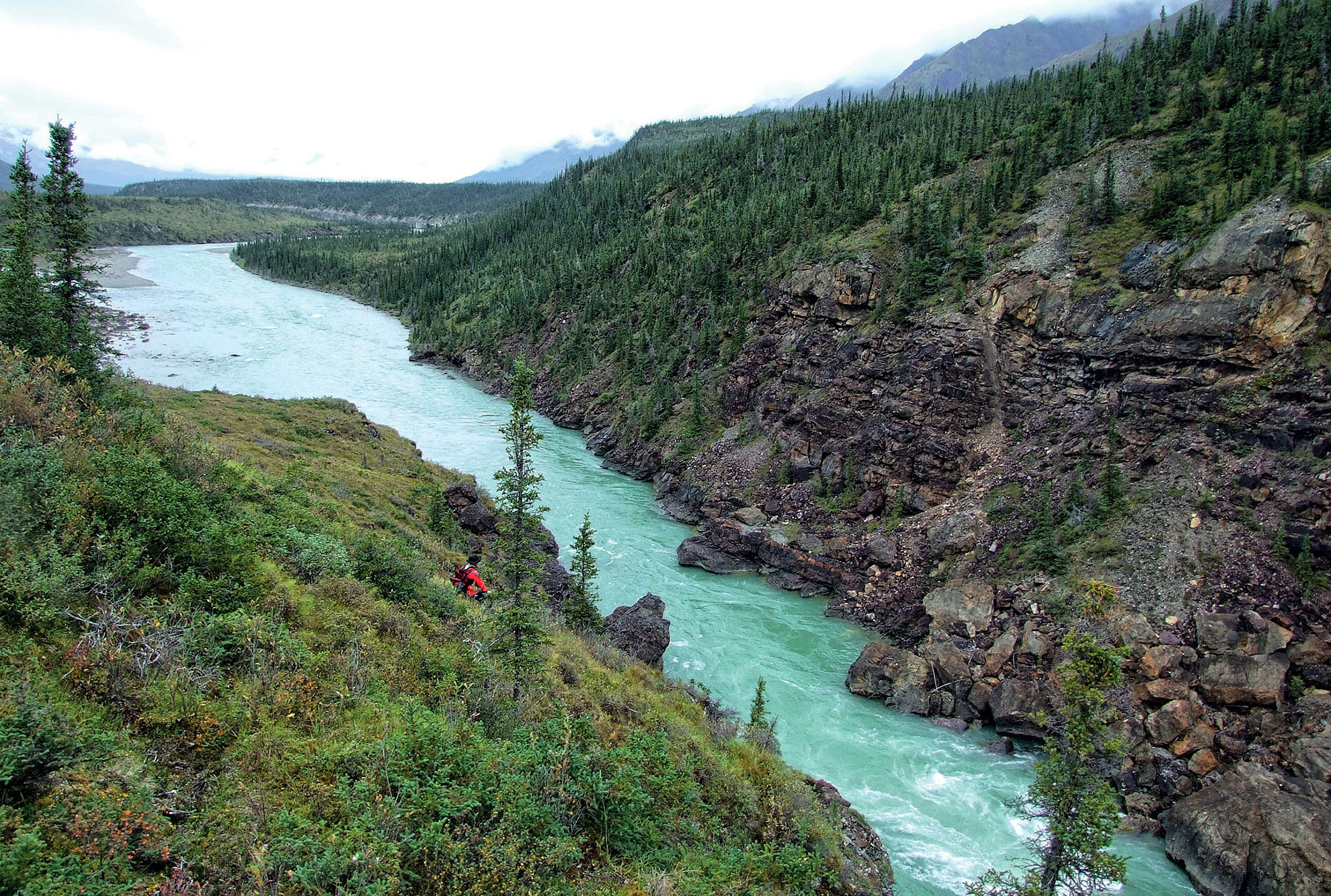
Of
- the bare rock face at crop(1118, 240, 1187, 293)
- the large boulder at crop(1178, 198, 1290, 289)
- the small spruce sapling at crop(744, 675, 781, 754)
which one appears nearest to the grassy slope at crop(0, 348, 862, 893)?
the small spruce sapling at crop(744, 675, 781, 754)

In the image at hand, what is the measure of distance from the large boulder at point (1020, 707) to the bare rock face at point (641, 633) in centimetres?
1141

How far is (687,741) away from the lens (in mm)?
12695

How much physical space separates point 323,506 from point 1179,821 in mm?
26578

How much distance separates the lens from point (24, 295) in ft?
63.4

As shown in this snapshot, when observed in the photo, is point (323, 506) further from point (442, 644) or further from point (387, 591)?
point (442, 644)

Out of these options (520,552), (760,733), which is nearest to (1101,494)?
(760,733)

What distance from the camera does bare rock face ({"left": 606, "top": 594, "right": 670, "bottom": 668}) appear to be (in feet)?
73.8

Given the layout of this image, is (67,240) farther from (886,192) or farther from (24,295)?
(886,192)

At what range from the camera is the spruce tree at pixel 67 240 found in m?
22.0

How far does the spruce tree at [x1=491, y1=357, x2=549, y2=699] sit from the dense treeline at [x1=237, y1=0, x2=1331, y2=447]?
3009 cm

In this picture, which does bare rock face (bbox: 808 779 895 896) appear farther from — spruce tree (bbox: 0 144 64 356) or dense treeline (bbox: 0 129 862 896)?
spruce tree (bbox: 0 144 64 356)

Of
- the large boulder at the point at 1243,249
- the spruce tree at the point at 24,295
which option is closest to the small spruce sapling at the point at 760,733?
the spruce tree at the point at 24,295

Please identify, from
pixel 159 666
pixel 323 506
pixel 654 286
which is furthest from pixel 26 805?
pixel 654 286

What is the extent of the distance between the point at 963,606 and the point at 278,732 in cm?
2450
